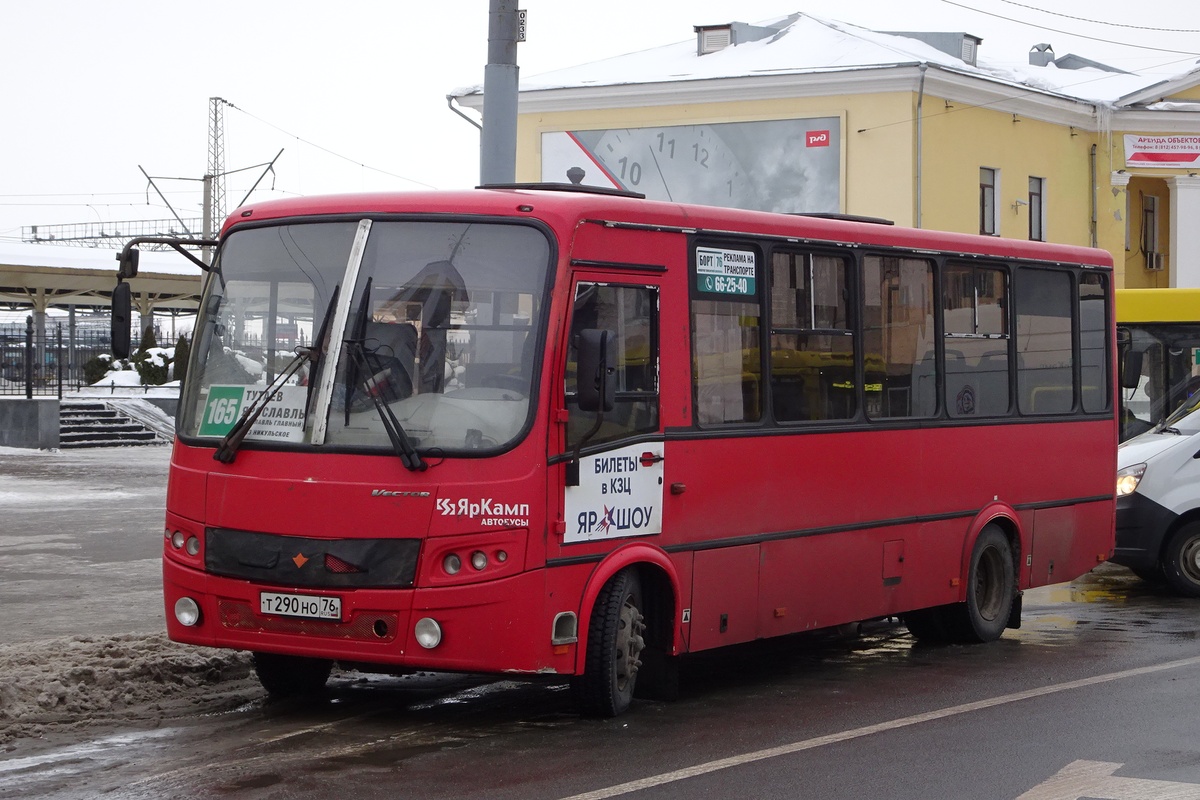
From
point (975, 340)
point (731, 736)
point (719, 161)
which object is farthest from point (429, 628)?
point (719, 161)

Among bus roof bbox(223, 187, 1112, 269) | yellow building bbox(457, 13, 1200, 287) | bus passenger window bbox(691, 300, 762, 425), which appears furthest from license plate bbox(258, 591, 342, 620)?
yellow building bbox(457, 13, 1200, 287)

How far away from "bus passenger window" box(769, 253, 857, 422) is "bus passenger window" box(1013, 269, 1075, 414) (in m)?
2.38

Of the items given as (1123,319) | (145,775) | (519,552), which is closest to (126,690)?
(145,775)

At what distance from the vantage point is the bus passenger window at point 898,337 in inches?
407

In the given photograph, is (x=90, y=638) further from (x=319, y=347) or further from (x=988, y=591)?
(x=988, y=591)

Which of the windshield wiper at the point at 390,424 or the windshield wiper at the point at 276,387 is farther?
the windshield wiper at the point at 276,387

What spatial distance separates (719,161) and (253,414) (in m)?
30.1

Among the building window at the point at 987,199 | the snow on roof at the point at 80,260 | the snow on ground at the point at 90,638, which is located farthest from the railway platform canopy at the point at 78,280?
the snow on ground at the point at 90,638

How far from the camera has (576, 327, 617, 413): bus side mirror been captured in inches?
303

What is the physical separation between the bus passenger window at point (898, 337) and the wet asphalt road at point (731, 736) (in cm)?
168

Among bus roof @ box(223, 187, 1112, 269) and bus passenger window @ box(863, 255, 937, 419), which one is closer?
bus roof @ box(223, 187, 1112, 269)

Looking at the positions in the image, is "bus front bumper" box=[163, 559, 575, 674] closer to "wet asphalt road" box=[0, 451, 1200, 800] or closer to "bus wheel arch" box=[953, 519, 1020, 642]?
"wet asphalt road" box=[0, 451, 1200, 800]

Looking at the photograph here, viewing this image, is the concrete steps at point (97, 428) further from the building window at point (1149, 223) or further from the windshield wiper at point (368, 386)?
the building window at point (1149, 223)

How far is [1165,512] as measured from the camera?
14.5 meters
